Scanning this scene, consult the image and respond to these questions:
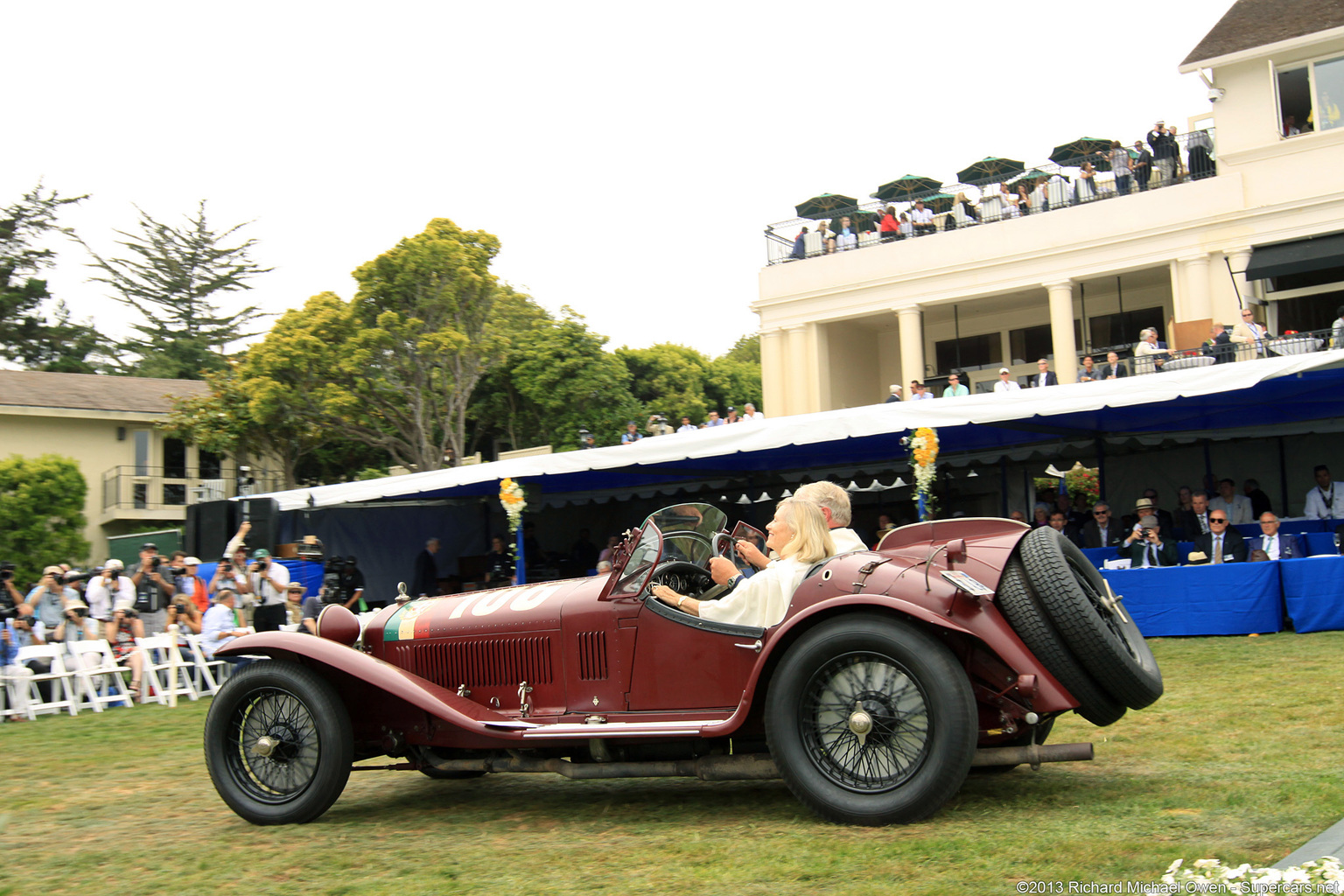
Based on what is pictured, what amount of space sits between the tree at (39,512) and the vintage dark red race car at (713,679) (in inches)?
1063

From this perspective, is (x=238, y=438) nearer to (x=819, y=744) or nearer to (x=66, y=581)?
(x=66, y=581)

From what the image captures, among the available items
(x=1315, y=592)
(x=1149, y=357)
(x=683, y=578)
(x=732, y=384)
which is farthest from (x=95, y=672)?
(x=732, y=384)

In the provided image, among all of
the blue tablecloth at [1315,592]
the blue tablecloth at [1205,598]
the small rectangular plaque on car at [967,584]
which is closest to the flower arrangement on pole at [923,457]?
the blue tablecloth at [1205,598]

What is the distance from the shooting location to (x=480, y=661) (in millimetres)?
5430

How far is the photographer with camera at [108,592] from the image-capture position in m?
12.6

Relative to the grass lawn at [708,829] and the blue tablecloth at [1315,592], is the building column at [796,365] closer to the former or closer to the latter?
the blue tablecloth at [1315,592]

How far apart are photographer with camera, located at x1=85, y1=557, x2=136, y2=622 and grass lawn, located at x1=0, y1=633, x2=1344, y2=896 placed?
6153mm

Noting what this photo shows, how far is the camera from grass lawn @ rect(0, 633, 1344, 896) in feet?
12.1

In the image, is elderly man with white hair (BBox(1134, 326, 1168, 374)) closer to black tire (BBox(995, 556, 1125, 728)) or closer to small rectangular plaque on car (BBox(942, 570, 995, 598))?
black tire (BBox(995, 556, 1125, 728))

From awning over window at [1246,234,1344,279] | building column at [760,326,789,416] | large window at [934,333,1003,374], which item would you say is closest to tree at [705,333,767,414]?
building column at [760,326,789,416]

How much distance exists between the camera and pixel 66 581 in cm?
1254

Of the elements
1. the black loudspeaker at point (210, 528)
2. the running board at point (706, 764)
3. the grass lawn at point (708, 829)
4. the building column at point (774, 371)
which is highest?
the building column at point (774, 371)

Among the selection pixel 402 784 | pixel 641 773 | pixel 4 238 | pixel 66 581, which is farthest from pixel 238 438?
pixel 641 773

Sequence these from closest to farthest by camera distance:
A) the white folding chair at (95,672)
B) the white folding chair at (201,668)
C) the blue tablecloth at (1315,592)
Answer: the blue tablecloth at (1315,592)
the white folding chair at (95,672)
the white folding chair at (201,668)
